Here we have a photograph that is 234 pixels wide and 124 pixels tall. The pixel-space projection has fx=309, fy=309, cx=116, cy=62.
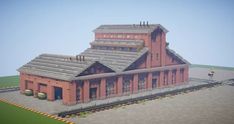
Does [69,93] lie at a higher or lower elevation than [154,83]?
higher

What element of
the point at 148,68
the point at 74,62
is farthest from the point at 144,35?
the point at 74,62

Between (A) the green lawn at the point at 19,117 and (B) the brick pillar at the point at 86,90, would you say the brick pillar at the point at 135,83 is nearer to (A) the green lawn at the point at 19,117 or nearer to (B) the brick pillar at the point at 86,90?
(B) the brick pillar at the point at 86,90

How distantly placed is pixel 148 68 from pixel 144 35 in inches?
280

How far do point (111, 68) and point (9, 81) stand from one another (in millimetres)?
30868

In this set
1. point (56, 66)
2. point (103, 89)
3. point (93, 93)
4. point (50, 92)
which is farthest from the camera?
point (56, 66)

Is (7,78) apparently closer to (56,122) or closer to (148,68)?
(148,68)

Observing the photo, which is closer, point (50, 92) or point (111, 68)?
point (50, 92)

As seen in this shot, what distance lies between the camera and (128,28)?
71.2 m

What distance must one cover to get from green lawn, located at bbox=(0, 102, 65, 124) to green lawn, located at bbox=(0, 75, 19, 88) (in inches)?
897

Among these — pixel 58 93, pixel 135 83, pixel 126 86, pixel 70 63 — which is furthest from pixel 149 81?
pixel 58 93

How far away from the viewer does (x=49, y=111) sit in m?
45.8

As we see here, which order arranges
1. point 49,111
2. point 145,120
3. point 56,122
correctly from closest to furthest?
point 56,122
point 145,120
point 49,111

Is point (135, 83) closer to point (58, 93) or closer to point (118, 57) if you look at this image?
point (118, 57)

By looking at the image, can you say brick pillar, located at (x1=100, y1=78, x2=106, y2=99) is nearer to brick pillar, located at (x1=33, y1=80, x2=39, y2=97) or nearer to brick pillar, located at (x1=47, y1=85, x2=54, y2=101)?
brick pillar, located at (x1=47, y1=85, x2=54, y2=101)
